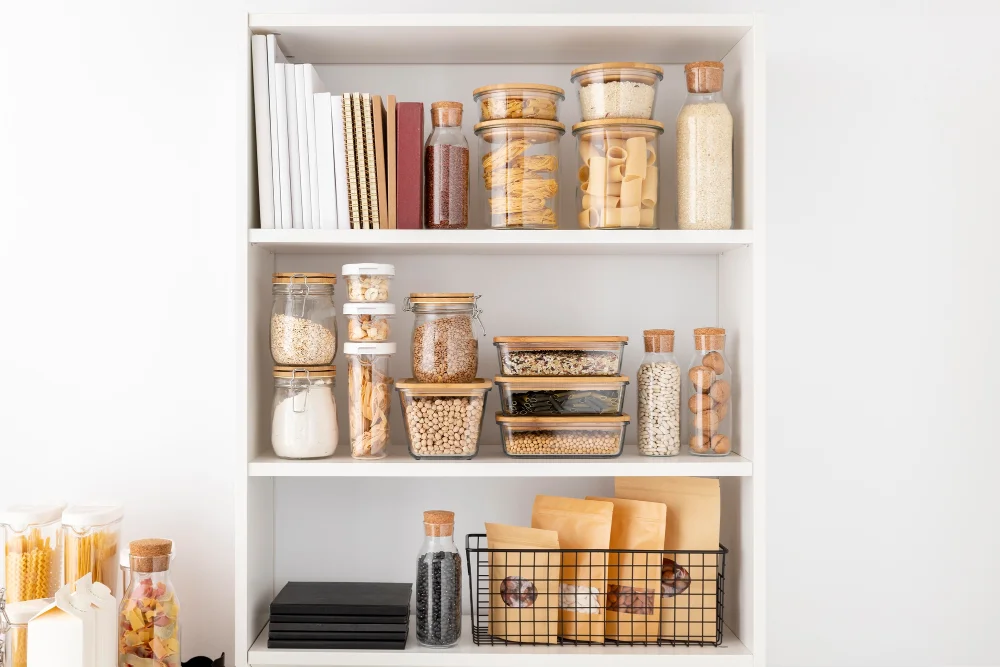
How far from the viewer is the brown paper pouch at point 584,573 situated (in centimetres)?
140

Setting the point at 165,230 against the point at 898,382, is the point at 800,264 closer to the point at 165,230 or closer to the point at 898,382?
the point at 898,382

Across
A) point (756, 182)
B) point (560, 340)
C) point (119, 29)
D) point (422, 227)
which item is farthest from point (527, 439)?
point (119, 29)

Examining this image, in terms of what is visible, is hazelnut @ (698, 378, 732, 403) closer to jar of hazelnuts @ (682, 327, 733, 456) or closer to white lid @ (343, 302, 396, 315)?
jar of hazelnuts @ (682, 327, 733, 456)

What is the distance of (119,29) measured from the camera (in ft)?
5.30

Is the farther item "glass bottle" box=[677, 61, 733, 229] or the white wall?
the white wall

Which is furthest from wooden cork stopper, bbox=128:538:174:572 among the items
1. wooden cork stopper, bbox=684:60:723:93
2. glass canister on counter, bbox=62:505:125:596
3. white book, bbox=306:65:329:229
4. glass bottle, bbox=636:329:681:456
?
wooden cork stopper, bbox=684:60:723:93

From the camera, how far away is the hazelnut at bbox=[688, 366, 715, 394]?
1416 mm

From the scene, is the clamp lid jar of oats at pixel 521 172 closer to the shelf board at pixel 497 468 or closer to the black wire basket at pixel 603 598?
the shelf board at pixel 497 468

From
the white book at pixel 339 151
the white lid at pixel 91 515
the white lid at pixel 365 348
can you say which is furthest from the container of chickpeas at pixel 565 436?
the white lid at pixel 91 515

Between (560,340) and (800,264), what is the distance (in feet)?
1.83

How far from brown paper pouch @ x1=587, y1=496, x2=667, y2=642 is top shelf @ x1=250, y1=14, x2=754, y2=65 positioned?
80 centimetres

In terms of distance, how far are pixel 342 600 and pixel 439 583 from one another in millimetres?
174

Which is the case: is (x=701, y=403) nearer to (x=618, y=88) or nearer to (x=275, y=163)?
(x=618, y=88)

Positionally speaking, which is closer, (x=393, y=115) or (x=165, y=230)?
(x=393, y=115)
